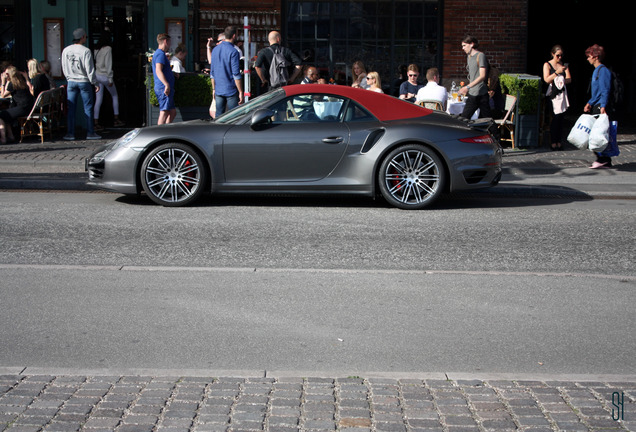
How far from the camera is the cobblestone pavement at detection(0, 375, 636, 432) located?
378cm

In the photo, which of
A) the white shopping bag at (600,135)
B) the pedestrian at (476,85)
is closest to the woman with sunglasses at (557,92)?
the pedestrian at (476,85)

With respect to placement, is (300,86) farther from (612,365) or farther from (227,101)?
(612,365)

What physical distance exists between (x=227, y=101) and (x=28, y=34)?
227 inches

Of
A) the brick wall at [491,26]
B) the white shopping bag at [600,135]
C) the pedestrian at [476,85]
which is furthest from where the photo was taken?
the brick wall at [491,26]

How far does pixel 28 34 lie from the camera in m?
17.7

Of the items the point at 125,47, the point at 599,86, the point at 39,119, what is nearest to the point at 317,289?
the point at 599,86

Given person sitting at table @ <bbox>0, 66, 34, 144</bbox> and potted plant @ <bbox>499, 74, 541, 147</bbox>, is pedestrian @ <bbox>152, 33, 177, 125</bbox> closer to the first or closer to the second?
person sitting at table @ <bbox>0, 66, 34, 144</bbox>

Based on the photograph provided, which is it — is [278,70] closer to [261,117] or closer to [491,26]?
[261,117]

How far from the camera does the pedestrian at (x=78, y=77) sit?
15719 millimetres

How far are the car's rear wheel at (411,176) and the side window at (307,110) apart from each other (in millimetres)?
778

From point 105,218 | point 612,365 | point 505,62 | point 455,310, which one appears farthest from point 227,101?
point 612,365

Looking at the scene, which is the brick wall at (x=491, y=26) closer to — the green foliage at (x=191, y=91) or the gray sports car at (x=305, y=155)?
the green foliage at (x=191, y=91)

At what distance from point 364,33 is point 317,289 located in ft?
42.7

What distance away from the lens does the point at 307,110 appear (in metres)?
9.74
